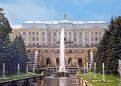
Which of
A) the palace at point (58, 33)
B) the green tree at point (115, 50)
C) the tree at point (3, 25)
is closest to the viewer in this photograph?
the green tree at point (115, 50)

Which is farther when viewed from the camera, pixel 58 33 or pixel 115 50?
pixel 58 33

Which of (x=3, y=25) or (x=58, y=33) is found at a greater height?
(x=58, y=33)

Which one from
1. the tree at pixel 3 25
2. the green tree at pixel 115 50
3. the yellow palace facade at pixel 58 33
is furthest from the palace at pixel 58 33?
the green tree at pixel 115 50

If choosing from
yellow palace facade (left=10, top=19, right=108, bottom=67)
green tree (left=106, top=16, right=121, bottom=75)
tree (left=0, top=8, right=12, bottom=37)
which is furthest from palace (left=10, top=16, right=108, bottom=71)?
green tree (left=106, top=16, right=121, bottom=75)

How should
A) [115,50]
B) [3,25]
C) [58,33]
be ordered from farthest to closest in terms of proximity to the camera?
1. [58,33]
2. [3,25]
3. [115,50]

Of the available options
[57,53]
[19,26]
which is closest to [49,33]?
[19,26]

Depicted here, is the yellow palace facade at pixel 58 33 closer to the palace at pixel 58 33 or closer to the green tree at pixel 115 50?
the palace at pixel 58 33

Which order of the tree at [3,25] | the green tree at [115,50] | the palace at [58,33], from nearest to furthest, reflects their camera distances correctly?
the green tree at [115,50]
the tree at [3,25]
the palace at [58,33]

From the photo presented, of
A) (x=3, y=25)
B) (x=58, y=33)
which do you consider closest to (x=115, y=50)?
(x=3, y=25)

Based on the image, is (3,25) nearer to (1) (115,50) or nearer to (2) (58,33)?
(1) (115,50)

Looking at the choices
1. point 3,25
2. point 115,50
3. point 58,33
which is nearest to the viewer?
point 115,50

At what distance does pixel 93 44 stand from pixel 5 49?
306ft

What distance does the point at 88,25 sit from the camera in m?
136

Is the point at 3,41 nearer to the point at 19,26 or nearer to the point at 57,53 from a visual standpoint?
the point at 57,53
